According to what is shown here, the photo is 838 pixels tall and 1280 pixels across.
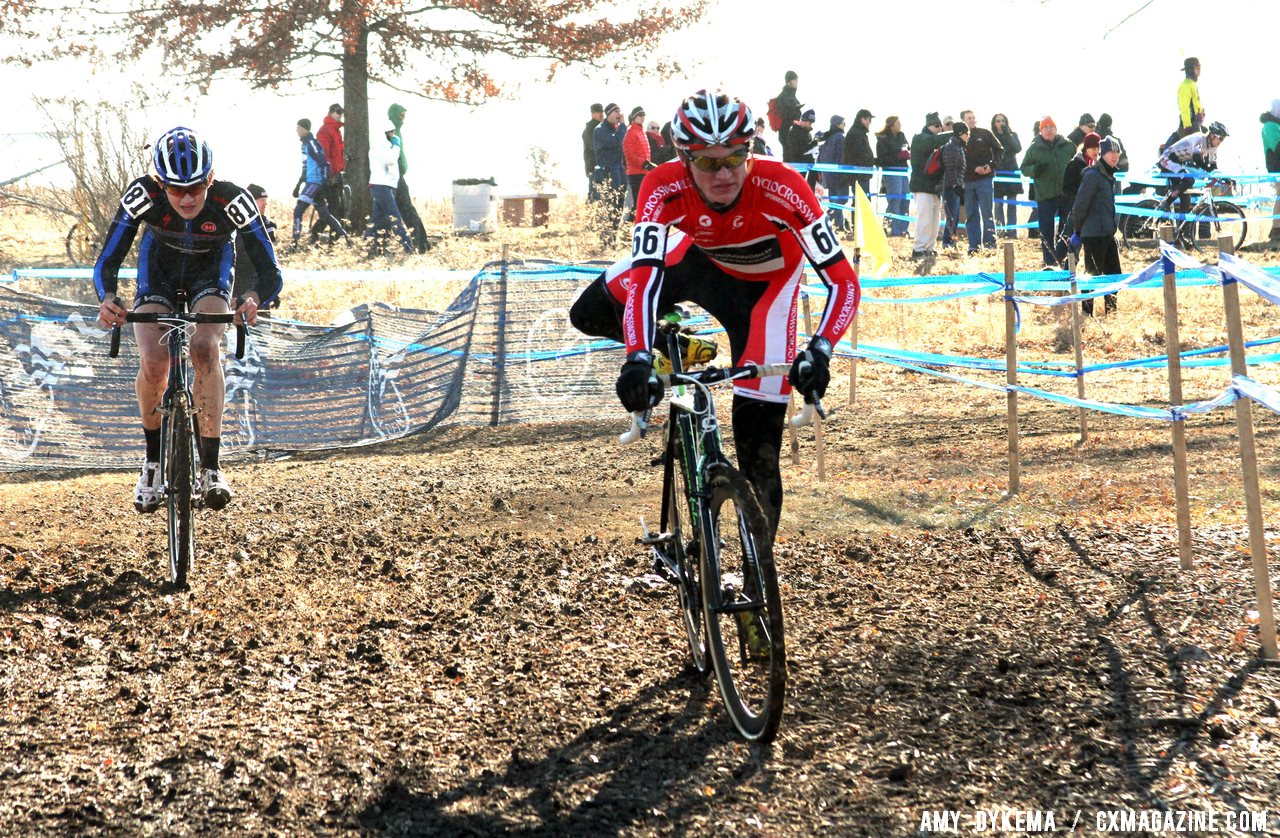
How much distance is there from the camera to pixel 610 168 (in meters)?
21.7

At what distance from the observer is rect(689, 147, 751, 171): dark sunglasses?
4820 millimetres

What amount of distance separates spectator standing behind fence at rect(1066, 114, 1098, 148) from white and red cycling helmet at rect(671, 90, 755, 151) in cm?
1577

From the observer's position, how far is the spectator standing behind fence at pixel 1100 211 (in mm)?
15859

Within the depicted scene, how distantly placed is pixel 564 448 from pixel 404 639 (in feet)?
18.6

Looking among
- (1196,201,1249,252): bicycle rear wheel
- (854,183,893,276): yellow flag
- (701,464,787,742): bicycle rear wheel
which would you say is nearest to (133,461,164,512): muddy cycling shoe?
(701,464,787,742): bicycle rear wheel

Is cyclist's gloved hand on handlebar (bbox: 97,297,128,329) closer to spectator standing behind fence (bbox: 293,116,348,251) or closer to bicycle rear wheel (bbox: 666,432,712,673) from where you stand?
bicycle rear wheel (bbox: 666,432,712,673)

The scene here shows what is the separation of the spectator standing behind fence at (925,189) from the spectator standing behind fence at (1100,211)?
11.9ft

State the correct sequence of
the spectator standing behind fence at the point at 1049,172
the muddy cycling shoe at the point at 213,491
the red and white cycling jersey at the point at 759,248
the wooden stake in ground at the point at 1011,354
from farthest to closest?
the spectator standing behind fence at the point at 1049,172 → the wooden stake in ground at the point at 1011,354 → the muddy cycling shoe at the point at 213,491 → the red and white cycling jersey at the point at 759,248

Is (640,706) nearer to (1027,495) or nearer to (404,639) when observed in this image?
(404,639)

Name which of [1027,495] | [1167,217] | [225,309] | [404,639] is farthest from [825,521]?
[1167,217]

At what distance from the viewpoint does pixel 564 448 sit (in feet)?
36.8

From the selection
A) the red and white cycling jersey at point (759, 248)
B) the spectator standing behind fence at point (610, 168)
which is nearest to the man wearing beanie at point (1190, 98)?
the spectator standing behind fence at point (610, 168)

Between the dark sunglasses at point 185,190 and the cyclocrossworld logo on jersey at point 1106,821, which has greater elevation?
the dark sunglasses at point 185,190

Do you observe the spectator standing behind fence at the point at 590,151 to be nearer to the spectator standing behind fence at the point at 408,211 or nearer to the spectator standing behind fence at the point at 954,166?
the spectator standing behind fence at the point at 408,211
